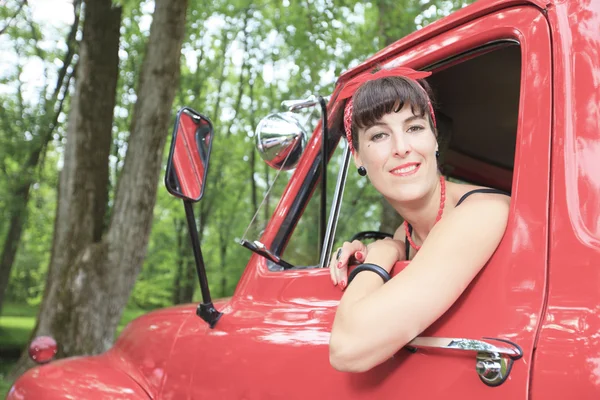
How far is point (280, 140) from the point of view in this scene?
7.74 feet

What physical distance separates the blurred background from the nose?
2.34 ft

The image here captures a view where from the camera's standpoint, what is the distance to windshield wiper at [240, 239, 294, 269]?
7.10 ft

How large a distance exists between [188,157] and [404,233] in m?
0.70

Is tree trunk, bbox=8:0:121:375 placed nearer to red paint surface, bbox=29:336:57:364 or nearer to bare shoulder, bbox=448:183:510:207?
red paint surface, bbox=29:336:57:364

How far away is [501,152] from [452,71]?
0.96 meters

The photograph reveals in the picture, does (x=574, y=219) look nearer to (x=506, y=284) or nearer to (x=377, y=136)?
(x=506, y=284)

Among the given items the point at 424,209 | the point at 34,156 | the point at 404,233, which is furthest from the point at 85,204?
the point at 34,156

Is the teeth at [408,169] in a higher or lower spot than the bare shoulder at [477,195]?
higher

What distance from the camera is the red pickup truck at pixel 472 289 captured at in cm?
123

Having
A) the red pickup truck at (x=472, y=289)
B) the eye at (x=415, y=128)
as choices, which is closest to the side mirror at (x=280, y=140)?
the red pickup truck at (x=472, y=289)

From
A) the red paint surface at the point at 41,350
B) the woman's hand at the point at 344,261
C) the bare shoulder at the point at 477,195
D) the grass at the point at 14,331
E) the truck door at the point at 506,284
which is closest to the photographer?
the truck door at the point at 506,284

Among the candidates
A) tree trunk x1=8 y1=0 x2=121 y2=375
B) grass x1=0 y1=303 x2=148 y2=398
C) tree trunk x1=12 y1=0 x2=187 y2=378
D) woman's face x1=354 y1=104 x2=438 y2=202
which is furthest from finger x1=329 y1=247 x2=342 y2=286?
grass x1=0 y1=303 x2=148 y2=398

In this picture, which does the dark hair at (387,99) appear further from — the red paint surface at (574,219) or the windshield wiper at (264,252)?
the windshield wiper at (264,252)

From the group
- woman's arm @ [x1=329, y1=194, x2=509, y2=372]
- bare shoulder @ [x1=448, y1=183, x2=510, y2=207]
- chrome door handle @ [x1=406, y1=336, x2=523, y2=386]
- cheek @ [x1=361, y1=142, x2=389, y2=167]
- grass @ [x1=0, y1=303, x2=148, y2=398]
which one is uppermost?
Answer: cheek @ [x1=361, y1=142, x2=389, y2=167]
